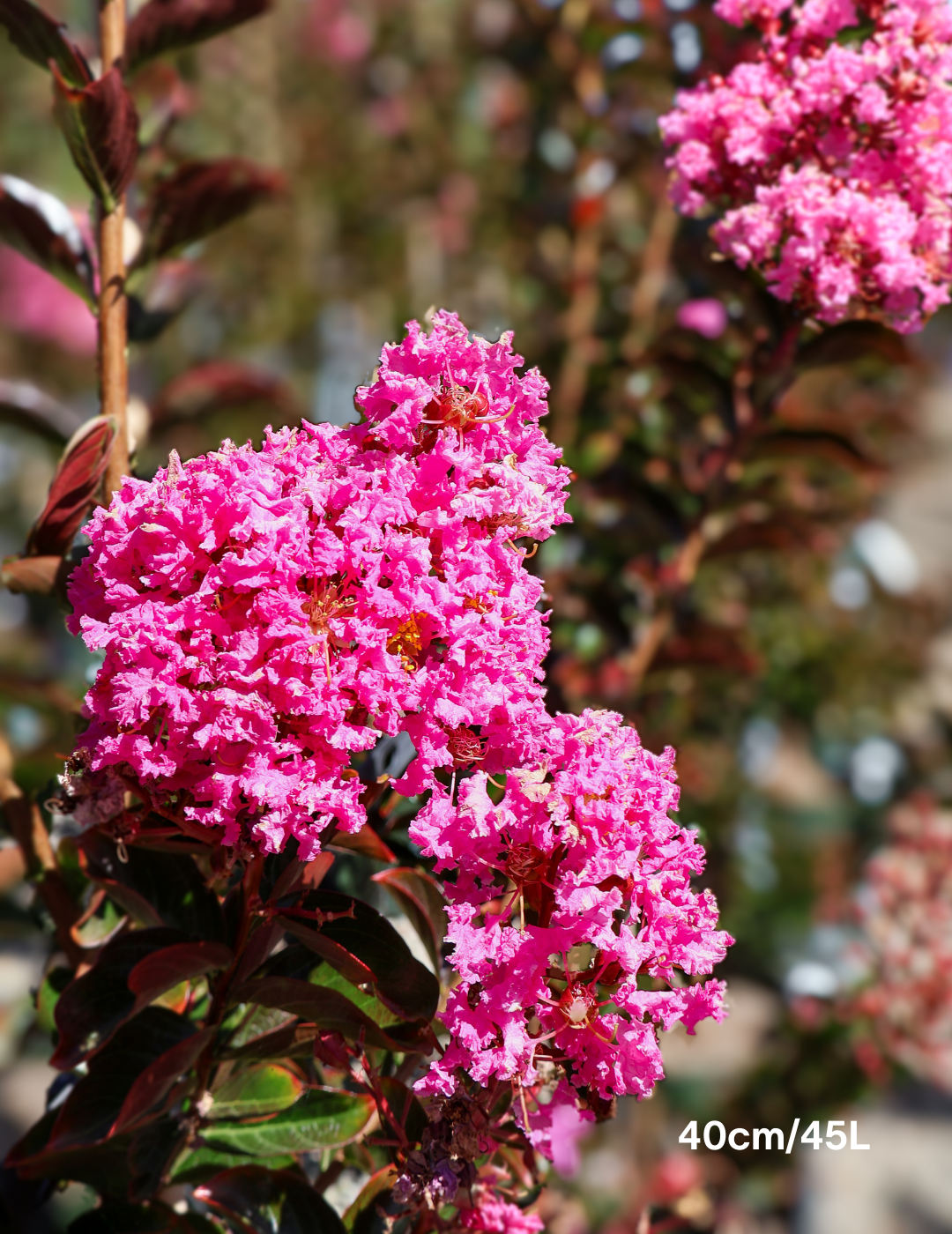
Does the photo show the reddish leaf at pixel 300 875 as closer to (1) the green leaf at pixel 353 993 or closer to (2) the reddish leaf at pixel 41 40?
(1) the green leaf at pixel 353 993

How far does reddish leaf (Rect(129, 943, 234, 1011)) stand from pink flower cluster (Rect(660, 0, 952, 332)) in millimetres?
641

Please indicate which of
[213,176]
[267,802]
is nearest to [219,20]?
[213,176]

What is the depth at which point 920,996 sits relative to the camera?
1.99 m

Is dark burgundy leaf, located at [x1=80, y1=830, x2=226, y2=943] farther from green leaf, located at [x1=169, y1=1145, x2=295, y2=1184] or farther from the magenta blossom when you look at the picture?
the magenta blossom

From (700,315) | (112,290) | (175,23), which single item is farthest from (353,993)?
(700,315)

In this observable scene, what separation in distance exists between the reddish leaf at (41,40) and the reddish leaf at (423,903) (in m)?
0.68

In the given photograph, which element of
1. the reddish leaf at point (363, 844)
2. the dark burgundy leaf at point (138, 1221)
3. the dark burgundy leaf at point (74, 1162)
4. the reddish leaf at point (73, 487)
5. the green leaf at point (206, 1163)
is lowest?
the dark burgundy leaf at point (138, 1221)

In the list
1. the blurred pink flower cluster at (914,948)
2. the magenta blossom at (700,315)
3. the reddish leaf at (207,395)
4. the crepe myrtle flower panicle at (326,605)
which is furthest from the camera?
the blurred pink flower cluster at (914,948)

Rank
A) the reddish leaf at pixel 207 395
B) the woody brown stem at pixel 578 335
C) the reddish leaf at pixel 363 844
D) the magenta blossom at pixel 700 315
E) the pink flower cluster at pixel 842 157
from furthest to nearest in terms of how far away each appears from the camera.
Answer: the woody brown stem at pixel 578 335 → the magenta blossom at pixel 700 315 → the reddish leaf at pixel 207 395 → the pink flower cluster at pixel 842 157 → the reddish leaf at pixel 363 844

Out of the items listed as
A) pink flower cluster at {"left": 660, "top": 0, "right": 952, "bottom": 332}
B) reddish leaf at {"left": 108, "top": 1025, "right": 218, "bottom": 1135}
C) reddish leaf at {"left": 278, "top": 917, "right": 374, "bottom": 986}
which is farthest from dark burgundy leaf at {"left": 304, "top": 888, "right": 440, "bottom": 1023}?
pink flower cluster at {"left": 660, "top": 0, "right": 952, "bottom": 332}

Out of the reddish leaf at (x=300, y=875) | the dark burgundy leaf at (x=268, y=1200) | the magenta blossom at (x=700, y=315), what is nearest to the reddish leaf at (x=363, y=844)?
the reddish leaf at (x=300, y=875)

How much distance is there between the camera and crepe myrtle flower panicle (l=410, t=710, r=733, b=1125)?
1.93ft

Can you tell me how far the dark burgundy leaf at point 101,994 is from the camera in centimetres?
72

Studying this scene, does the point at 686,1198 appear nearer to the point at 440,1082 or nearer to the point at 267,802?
the point at 440,1082
